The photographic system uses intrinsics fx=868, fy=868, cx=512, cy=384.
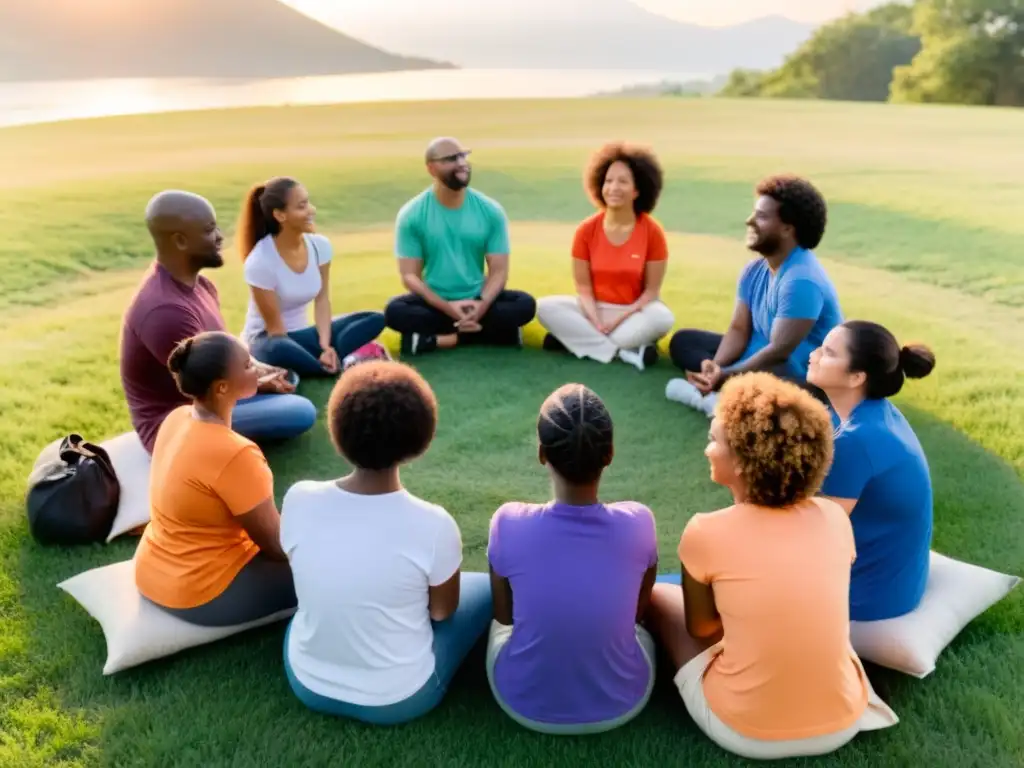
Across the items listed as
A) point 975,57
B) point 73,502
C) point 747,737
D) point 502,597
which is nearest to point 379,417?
point 502,597

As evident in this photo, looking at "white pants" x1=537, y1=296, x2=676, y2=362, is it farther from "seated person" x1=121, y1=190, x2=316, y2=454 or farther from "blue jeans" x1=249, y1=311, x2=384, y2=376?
"seated person" x1=121, y1=190, x2=316, y2=454

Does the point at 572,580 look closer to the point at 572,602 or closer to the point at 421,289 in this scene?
the point at 572,602

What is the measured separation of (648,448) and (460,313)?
2.04 metres

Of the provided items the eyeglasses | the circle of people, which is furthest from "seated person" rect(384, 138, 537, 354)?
the circle of people

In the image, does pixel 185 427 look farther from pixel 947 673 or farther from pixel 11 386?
pixel 11 386

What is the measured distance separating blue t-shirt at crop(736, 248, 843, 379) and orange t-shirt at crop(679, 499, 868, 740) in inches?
89.9

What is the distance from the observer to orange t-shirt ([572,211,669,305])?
6.18 meters

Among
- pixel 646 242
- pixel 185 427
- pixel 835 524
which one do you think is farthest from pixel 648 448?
pixel 185 427

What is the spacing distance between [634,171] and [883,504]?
3700mm

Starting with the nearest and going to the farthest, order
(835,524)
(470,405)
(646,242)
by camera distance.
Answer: (835,524)
(470,405)
(646,242)

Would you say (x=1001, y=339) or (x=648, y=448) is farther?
(x=1001, y=339)

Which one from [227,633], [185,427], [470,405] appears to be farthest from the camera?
[470,405]

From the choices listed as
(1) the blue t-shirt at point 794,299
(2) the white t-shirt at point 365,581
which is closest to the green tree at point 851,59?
(1) the blue t-shirt at point 794,299

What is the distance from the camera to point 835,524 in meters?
2.53
